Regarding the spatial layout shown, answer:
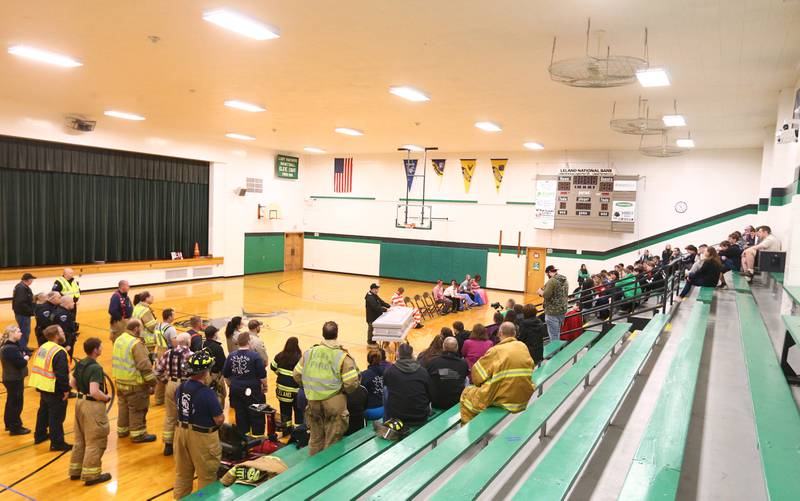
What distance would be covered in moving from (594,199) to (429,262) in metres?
6.76

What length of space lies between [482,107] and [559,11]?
18.5ft

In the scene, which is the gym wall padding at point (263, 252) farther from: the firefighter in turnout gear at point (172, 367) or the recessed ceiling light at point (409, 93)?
the firefighter in turnout gear at point (172, 367)

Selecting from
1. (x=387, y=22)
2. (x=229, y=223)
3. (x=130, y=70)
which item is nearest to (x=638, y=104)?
(x=387, y=22)

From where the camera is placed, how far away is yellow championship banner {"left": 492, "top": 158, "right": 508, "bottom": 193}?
65.9ft

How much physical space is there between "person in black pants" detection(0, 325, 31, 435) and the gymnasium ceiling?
4.02 m

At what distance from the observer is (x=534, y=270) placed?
1981 cm

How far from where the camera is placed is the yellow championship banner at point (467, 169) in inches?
815

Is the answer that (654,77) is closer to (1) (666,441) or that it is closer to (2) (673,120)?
(2) (673,120)

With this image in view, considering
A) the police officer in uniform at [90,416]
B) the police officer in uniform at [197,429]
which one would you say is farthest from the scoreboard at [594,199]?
the police officer in uniform at [90,416]

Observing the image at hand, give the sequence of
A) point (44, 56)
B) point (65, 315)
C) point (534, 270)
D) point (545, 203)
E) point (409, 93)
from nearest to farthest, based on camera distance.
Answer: point (44, 56) < point (65, 315) < point (409, 93) < point (545, 203) < point (534, 270)

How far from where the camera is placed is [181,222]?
754 inches

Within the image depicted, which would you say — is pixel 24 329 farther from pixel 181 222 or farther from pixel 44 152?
pixel 181 222

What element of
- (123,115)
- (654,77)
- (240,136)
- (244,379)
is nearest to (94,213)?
(123,115)

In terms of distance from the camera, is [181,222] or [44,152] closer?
[44,152]
